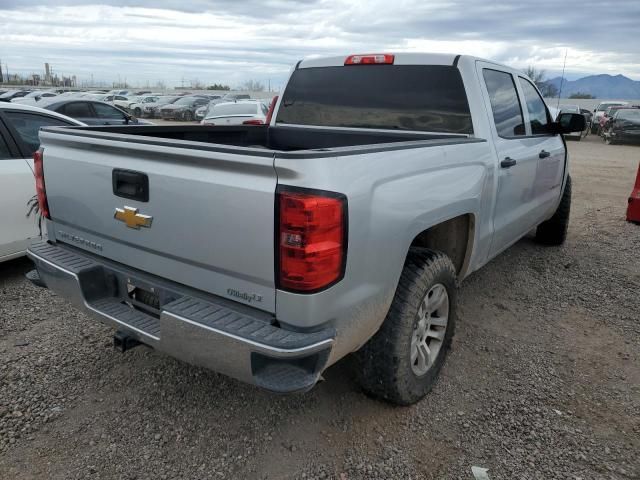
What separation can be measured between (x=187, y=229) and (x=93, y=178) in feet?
2.42

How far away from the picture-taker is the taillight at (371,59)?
3.86 meters

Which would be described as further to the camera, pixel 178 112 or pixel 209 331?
pixel 178 112

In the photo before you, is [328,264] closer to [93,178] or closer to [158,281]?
[158,281]

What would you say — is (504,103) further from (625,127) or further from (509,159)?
(625,127)

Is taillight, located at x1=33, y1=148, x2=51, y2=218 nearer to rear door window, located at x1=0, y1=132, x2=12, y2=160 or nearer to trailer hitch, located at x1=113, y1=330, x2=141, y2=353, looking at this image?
trailer hitch, located at x1=113, y1=330, x2=141, y2=353

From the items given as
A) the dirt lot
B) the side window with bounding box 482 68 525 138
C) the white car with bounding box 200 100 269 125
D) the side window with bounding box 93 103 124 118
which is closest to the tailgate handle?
the dirt lot

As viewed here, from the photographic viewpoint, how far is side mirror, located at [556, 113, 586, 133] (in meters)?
4.64

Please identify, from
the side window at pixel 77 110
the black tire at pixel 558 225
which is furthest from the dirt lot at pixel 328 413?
the side window at pixel 77 110

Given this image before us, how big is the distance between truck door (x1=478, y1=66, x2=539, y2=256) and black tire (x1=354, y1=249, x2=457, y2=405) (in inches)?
43.5

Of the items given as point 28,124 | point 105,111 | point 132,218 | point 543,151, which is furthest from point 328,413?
point 105,111

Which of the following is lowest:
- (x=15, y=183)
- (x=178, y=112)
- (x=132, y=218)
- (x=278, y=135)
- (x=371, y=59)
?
(x=178, y=112)

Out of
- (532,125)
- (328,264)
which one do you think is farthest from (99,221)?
(532,125)

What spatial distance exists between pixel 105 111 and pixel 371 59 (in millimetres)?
10399

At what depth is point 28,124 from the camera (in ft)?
16.0
